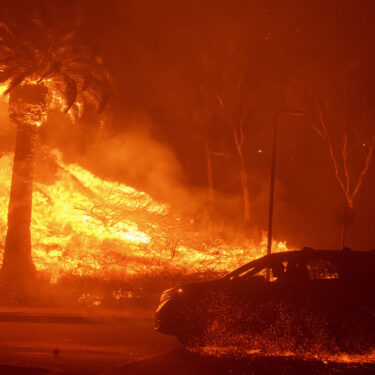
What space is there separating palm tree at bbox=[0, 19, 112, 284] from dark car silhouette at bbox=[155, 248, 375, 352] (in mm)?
8554

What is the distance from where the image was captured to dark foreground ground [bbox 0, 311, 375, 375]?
765cm

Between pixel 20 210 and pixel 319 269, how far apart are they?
1033cm

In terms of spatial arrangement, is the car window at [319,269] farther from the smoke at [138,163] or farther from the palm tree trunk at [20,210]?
the smoke at [138,163]

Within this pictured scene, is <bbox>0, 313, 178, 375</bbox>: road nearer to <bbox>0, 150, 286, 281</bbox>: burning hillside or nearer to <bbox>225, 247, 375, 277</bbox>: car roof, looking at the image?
<bbox>225, 247, 375, 277</bbox>: car roof

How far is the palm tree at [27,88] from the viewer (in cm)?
1591

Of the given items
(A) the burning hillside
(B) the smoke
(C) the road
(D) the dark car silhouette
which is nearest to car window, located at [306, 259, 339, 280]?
(D) the dark car silhouette

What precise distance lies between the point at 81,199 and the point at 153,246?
3.31m

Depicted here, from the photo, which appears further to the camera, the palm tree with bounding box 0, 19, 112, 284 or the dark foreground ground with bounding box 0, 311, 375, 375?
Answer: the palm tree with bounding box 0, 19, 112, 284

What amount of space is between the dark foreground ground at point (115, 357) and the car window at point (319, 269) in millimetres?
1313

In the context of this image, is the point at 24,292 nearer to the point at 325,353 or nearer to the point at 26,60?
the point at 26,60

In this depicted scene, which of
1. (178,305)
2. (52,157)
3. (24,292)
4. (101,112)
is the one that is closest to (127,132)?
(52,157)

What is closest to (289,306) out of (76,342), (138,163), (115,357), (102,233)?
(115,357)

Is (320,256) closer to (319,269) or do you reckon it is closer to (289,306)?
(319,269)

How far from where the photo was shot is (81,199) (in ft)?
71.3
